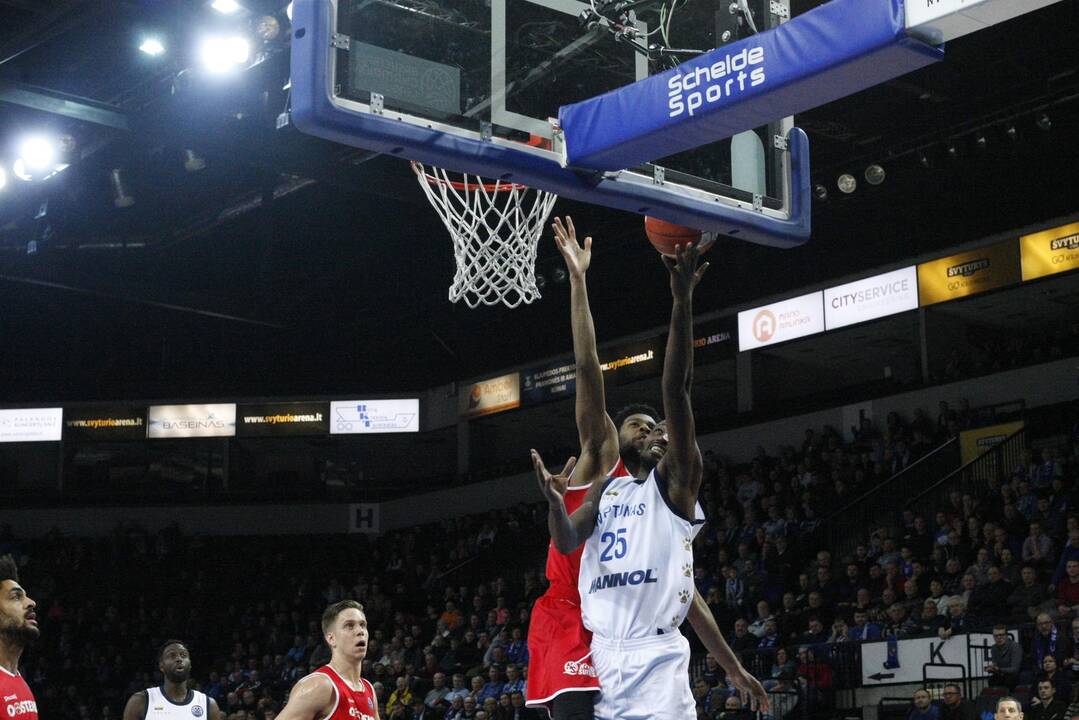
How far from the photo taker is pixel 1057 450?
16.8 meters

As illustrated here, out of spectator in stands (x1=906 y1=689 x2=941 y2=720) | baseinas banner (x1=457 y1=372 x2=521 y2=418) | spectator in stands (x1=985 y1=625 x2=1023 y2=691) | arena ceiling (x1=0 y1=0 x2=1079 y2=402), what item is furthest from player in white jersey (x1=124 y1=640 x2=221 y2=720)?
baseinas banner (x1=457 y1=372 x2=521 y2=418)

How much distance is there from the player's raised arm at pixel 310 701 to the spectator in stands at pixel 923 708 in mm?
7401

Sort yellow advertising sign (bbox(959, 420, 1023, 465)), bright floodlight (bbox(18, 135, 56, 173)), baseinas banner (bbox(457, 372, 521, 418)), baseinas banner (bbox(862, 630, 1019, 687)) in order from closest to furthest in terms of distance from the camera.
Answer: baseinas banner (bbox(862, 630, 1019, 687))
bright floodlight (bbox(18, 135, 56, 173))
yellow advertising sign (bbox(959, 420, 1023, 465))
baseinas banner (bbox(457, 372, 521, 418))

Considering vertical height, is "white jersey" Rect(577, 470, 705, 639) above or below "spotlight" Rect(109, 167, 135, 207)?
below

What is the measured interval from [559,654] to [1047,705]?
7283 mm

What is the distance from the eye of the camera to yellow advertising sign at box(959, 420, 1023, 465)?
1795cm

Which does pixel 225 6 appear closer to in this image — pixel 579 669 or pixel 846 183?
pixel 846 183

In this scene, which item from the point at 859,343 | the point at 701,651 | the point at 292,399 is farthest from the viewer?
the point at 292,399

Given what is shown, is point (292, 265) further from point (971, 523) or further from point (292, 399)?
point (971, 523)

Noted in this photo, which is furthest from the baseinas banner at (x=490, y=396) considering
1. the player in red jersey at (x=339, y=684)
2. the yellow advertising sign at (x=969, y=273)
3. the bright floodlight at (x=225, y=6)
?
the player in red jersey at (x=339, y=684)

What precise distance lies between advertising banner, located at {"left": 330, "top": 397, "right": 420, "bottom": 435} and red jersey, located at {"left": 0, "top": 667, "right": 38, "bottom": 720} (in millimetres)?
22900

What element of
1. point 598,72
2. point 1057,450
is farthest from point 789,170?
point 1057,450

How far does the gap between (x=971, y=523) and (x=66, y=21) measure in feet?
35.1

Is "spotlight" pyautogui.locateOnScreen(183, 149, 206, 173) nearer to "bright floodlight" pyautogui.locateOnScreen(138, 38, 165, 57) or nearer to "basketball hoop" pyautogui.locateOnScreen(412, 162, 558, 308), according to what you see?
"bright floodlight" pyautogui.locateOnScreen(138, 38, 165, 57)
